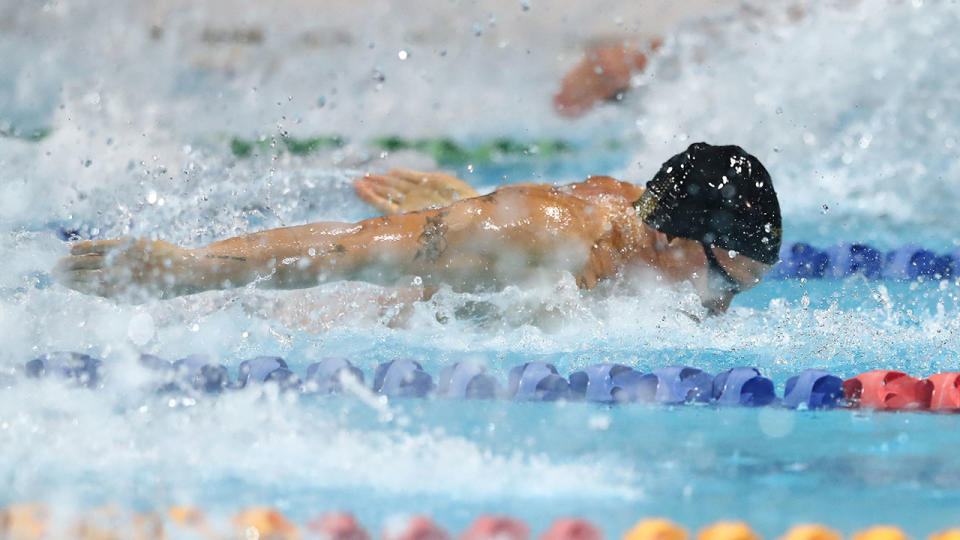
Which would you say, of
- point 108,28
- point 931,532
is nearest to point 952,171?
point 931,532

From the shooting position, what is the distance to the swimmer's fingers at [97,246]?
7.75ft

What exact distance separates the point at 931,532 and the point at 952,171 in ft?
18.5

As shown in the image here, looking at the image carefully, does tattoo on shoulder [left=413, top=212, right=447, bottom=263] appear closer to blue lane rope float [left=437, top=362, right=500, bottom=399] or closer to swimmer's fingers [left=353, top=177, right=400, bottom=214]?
blue lane rope float [left=437, top=362, right=500, bottom=399]

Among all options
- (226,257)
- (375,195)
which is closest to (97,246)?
(226,257)

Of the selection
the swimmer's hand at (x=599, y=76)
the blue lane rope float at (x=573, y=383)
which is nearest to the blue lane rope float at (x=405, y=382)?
the blue lane rope float at (x=573, y=383)

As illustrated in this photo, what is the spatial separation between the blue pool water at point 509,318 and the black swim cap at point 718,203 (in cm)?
22

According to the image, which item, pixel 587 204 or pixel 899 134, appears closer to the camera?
pixel 587 204

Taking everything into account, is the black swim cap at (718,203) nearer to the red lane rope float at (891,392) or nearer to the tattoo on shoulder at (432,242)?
the red lane rope float at (891,392)

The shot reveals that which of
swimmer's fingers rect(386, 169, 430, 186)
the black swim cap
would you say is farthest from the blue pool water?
swimmer's fingers rect(386, 169, 430, 186)

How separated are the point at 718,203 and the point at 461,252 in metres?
0.65

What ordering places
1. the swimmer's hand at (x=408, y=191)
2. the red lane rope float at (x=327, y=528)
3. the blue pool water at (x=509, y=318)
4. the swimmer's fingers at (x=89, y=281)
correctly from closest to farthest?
the red lane rope float at (x=327, y=528) < the blue pool water at (x=509, y=318) < the swimmer's fingers at (x=89, y=281) < the swimmer's hand at (x=408, y=191)

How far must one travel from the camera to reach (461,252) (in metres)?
2.54

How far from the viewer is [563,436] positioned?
2125 mm

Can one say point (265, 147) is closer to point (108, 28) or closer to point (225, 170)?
point (225, 170)
